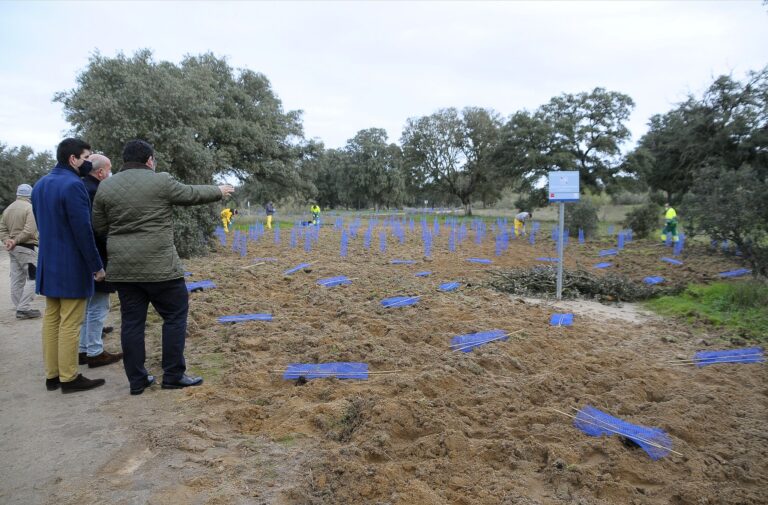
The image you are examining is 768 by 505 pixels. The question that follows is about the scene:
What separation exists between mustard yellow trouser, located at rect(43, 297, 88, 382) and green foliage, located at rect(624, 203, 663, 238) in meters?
18.1

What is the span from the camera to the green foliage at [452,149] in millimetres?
35188

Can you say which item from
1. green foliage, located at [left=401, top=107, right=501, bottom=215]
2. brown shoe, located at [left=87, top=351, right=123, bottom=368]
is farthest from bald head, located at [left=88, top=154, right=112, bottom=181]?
green foliage, located at [left=401, top=107, right=501, bottom=215]

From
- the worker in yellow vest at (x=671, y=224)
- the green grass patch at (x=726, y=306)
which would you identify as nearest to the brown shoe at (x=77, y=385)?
the green grass patch at (x=726, y=306)

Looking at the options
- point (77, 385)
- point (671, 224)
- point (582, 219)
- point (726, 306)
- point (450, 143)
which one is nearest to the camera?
point (77, 385)

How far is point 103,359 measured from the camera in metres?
3.91

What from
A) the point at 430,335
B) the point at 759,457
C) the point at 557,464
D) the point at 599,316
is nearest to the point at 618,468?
the point at 557,464

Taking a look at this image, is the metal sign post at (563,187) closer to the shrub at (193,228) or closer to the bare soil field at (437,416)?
the bare soil field at (437,416)

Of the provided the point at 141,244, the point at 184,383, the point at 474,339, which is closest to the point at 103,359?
the point at 184,383

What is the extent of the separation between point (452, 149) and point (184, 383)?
34.9 metres

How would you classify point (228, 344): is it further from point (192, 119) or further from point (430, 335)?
point (192, 119)

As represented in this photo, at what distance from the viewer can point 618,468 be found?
2449mm

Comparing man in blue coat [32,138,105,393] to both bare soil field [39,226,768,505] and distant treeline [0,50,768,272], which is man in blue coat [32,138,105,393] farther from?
distant treeline [0,50,768,272]

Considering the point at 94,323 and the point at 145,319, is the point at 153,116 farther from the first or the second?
the point at 145,319

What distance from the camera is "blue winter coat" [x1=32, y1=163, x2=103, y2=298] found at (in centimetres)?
319
